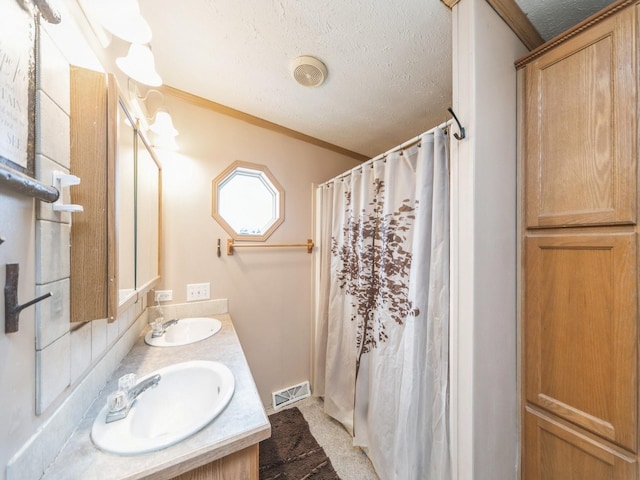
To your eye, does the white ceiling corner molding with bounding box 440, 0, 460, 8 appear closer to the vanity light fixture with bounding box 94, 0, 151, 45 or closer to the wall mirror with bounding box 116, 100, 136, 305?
the vanity light fixture with bounding box 94, 0, 151, 45

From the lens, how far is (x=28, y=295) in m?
0.53

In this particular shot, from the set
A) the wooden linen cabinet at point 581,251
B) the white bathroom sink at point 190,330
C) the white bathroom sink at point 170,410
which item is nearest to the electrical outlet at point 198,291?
the white bathroom sink at point 190,330

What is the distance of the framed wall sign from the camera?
462 mm

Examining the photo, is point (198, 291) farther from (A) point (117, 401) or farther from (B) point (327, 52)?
(B) point (327, 52)

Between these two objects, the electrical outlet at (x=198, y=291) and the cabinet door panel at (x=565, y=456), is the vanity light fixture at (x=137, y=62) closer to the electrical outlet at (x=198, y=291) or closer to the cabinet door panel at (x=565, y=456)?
the electrical outlet at (x=198, y=291)

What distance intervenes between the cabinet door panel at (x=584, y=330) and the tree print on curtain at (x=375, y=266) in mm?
472

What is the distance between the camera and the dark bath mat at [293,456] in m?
1.38

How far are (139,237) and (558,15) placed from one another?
2046 millimetres

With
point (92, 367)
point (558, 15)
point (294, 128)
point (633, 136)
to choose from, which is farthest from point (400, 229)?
point (92, 367)

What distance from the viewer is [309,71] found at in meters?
1.29

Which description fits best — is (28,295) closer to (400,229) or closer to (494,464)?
(400,229)

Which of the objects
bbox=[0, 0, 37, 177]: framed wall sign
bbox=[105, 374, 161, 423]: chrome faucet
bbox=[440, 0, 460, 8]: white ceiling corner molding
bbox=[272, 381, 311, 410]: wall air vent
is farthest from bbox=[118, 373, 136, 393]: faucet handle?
bbox=[440, 0, 460, 8]: white ceiling corner molding

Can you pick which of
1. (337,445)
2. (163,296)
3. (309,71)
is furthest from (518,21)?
(337,445)

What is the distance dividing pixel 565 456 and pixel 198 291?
2010mm
